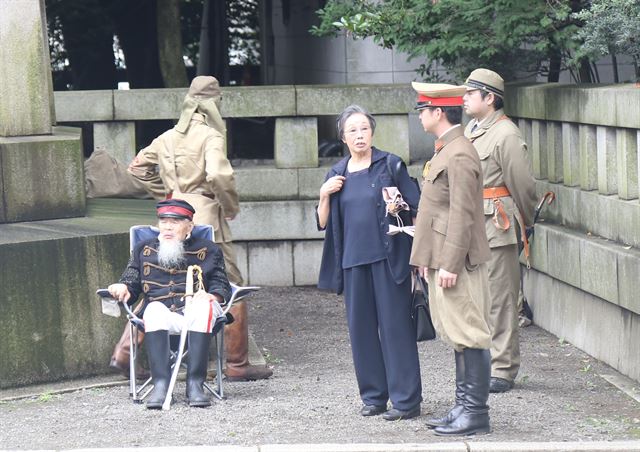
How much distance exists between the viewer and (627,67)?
12859 mm

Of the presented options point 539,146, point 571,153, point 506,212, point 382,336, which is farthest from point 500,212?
point 539,146

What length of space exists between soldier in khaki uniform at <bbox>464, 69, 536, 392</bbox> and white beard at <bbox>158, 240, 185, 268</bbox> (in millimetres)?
1878

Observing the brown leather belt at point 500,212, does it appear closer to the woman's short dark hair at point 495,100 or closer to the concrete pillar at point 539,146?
the woman's short dark hair at point 495,100

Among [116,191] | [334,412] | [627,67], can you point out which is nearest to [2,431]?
[334,412]

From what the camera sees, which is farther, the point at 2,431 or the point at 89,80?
the point at 89,80

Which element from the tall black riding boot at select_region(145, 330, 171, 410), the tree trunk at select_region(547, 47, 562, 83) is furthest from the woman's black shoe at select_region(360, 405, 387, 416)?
the tree trunk at select_region(547, 47, 562, 83)

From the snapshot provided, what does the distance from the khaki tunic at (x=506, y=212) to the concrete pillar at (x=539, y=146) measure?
2234 millimetres

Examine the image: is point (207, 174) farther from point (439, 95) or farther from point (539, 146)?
point (539, 146)

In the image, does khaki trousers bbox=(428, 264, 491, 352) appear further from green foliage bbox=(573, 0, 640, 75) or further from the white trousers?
green foliage bbox=(573, 0, 640, 75)

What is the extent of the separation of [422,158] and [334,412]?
5474 millimetres

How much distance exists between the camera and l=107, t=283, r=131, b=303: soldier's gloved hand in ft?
25.5

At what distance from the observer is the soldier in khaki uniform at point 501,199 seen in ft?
26.6

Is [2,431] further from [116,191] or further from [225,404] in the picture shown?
[116,191]

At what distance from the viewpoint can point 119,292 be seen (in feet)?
25.5
